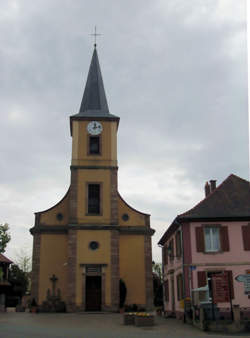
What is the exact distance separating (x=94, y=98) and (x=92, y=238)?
511 inches

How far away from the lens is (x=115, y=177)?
31.9 m

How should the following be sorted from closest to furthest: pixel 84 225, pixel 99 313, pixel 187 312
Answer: pixel 187 312, pixel 99 313, pixel 84 225

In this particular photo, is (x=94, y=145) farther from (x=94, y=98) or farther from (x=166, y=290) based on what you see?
(x=166, y=290)

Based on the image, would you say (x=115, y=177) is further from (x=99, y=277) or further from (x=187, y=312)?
(x=187, y=312)

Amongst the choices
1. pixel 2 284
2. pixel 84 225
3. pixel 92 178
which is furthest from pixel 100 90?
pixel 2 284

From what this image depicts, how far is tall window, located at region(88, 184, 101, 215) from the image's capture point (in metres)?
31.1

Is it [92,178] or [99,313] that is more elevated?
[92,178]

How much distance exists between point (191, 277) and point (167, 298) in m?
8.30

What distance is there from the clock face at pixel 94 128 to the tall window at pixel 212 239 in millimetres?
14549

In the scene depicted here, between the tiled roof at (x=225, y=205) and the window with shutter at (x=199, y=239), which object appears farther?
the tiled roof at (x=225, y=205)

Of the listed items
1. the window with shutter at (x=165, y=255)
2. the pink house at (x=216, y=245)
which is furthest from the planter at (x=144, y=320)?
the window with shutter at (x=165, y=255)

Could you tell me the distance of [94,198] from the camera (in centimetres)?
3158

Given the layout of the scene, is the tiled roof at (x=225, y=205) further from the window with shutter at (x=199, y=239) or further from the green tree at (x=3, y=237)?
the green tree at (x=3, y=237)

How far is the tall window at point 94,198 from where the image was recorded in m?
31.1
